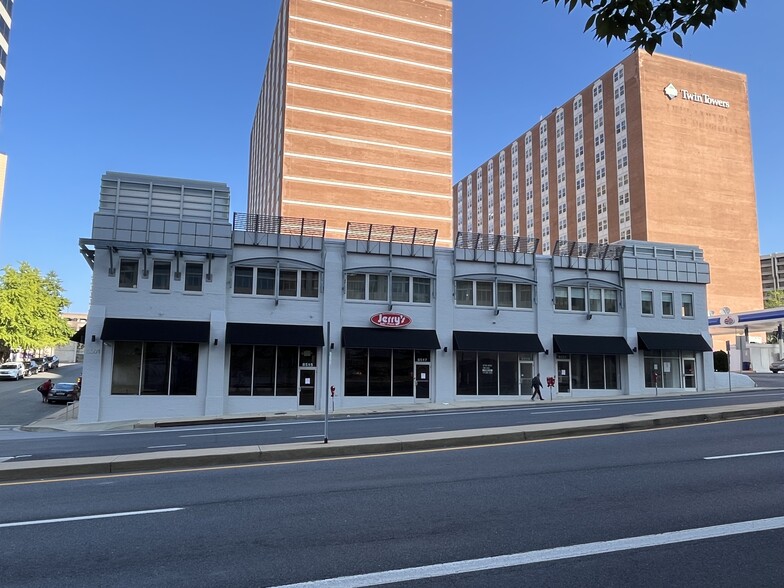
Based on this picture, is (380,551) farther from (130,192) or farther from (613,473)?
(130,192)

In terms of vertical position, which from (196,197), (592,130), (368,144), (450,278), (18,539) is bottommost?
(18,539)

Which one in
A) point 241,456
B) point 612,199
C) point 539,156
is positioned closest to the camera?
point 241,456

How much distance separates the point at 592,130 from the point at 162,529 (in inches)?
3305

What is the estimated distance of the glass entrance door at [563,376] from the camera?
32000 millimetres

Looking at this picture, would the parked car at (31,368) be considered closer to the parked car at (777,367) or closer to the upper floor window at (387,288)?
the upper floor window at (387,288)

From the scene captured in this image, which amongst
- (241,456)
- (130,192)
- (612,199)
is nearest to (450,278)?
(130,192)

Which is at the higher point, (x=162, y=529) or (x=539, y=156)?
(x=539, y=156)

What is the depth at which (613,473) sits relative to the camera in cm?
888

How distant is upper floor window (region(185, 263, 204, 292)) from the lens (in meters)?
26.7

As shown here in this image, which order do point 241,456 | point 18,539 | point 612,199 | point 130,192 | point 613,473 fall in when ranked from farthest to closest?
point 612,199 → point 130,192 → point 241,456 → point 613,473 → point 18,539

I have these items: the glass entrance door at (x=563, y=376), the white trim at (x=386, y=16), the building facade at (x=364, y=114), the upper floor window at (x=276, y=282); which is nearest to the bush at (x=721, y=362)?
the glass entrance door at (x=563, y=376)

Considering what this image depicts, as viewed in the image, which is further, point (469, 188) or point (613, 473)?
point (469, 188)

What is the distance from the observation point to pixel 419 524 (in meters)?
6.42

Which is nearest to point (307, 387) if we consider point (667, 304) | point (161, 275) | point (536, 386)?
point (161, 275)
